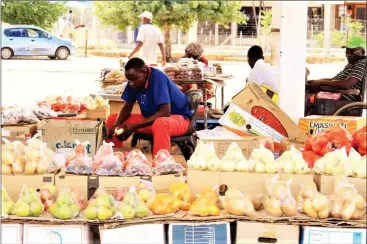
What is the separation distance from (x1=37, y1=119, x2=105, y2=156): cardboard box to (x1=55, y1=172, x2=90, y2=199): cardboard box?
179 centimetres

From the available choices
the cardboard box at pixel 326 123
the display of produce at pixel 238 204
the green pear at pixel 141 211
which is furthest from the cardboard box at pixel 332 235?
the cardboard box at pixel 326 123

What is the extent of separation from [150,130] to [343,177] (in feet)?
8.41

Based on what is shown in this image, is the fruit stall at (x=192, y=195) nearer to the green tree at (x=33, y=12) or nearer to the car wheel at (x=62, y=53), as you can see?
the car wheel at (x=62, y=53)

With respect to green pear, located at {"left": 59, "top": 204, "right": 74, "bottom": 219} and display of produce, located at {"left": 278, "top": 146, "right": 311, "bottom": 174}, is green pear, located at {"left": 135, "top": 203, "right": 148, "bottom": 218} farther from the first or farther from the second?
display of produce, located at {"left": 278, "top": 146, "right": 311, "bottom": 174}

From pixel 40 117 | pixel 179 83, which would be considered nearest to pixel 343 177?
pixel 40 117

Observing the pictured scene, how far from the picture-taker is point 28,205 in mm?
3891

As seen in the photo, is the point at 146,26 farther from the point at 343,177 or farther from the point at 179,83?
the point at 343,177

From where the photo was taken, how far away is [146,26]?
11.9 m

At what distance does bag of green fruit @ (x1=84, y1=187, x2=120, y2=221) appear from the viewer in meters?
3.84

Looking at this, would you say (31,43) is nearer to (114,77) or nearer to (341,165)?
(114,77)

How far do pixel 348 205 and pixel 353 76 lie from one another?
4163 mm

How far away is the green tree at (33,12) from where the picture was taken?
27438 mm

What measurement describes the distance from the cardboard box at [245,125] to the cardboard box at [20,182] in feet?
6.81

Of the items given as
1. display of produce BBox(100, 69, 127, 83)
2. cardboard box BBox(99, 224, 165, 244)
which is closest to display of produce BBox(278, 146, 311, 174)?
cardboard box BBox(99, 224, 165, 244)
